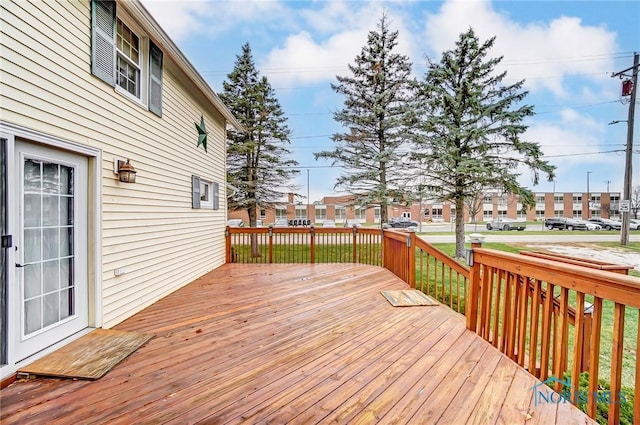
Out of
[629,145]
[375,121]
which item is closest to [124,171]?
[375,121]

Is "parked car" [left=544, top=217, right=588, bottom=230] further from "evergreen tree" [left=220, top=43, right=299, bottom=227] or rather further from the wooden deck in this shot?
the wooden deck

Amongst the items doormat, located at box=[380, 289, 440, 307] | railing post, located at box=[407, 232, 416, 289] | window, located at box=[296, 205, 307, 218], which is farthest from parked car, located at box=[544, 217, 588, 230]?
doormat, located at box=[380, 289, 440, 307]

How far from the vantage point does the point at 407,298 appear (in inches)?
161

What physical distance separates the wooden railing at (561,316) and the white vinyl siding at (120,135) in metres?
4.02

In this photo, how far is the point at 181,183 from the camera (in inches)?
203

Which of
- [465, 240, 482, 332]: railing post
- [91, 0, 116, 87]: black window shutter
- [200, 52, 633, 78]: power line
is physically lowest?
[465, 240, 482, 332]: railing post

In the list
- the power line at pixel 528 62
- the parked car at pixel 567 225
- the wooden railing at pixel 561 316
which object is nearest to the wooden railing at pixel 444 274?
the wooden railing at pixel 561 316

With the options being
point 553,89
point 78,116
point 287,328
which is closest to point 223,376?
point 287,328

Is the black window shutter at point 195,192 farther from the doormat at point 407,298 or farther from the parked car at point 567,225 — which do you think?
the parked car at point 567,225

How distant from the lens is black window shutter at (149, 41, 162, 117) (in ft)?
13.4

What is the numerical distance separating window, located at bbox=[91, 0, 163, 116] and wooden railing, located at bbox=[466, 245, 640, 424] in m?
4.51

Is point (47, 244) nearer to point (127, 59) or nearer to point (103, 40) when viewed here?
A: point (103, 40)

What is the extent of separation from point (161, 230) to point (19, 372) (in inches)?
96.6

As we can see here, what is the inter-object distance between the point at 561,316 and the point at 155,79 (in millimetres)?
5359
